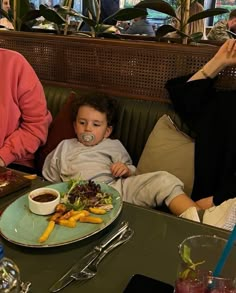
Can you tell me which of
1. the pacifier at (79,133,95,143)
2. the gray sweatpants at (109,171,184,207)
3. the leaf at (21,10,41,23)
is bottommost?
the gray sweatpants at (109,171,184,207)

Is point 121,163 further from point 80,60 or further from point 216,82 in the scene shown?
point 80,60

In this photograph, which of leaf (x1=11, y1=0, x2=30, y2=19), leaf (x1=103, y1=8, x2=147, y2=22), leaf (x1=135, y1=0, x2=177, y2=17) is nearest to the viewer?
leaf (x1=135, y1=0, x2=177, y2=17)

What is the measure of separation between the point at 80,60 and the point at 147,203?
3.28 ft

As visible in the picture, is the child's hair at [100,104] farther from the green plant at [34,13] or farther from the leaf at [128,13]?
the green plant at [34,13]

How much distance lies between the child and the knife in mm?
564

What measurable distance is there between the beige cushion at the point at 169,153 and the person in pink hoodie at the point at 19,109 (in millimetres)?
524

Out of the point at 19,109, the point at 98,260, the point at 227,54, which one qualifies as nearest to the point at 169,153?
the point at 227,54

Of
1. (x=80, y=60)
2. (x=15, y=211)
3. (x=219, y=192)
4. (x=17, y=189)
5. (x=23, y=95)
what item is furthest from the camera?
(x=80, y=60)

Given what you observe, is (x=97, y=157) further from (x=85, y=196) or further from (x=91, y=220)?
(x=91, y=220)

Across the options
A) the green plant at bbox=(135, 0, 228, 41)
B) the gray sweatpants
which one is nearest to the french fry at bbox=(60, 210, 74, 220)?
the gray sweatpants

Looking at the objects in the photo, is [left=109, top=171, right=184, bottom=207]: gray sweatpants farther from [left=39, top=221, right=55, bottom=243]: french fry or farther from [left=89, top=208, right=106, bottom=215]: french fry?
[left=39, top=221, right=55, bottom=243]: french fry

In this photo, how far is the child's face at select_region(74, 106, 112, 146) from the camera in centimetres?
181

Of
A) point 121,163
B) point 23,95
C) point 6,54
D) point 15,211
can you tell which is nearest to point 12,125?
point 23,95

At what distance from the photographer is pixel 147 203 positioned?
5.16 feet
